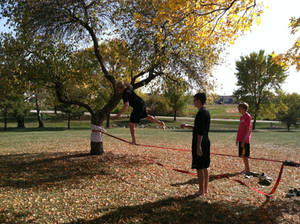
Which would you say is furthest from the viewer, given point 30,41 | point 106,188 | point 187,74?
point 187,74

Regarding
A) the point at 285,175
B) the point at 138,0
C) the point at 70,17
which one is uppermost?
the point at 138,0

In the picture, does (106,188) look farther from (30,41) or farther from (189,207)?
(30,41)

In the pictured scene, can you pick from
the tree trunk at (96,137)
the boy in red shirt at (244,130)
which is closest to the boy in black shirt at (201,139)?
the boy in red shirt at (244,130)

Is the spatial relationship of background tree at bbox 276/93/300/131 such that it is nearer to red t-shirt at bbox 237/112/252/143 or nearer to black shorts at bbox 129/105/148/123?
red t-shirt at bbox 237/112/252/143

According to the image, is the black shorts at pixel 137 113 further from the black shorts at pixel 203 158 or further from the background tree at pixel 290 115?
the background tree at pixel 290 115

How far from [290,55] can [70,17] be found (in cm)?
867

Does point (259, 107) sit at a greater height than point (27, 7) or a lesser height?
lesser

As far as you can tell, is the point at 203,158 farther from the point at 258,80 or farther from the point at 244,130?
the point at 258,80

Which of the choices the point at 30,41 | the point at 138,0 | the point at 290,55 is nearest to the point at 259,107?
the point at 290,55

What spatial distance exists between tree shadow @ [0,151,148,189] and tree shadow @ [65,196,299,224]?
2821 mm

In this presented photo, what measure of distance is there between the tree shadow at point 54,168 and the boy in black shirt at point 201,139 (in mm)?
3619

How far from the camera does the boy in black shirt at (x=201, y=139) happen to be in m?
5.32

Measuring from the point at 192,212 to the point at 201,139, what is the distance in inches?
59.2

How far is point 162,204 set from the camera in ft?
17.7
